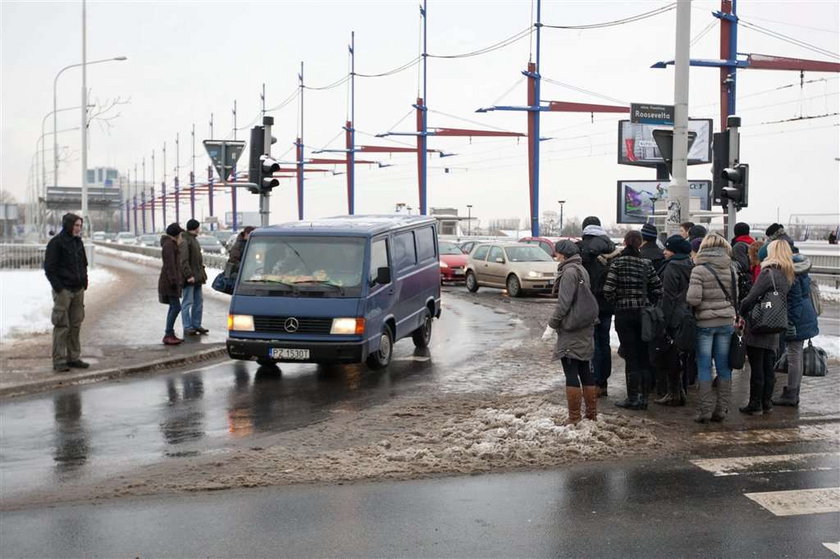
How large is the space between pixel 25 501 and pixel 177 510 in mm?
1180

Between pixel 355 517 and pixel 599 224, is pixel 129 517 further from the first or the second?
pixel 599 224

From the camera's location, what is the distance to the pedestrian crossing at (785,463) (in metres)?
5.64

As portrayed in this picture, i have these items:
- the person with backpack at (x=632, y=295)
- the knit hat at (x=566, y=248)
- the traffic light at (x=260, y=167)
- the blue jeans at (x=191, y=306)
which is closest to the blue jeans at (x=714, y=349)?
the person with backpack at (x=632, y=295)

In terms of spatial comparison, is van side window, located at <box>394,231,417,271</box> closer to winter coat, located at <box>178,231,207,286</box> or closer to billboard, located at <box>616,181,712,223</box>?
winter coat, located at <box>178,231,207,286</box>

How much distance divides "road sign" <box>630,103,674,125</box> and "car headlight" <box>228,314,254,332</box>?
6079 millimetres

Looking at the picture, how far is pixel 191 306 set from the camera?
1445 centimetres

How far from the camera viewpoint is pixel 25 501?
19.1 ft

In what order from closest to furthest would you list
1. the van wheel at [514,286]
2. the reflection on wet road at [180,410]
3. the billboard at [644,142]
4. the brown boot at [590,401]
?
1. the reflection on wet road at [180,410]
2. the brown boot at [590,401]
3. the van wheel at [514,286]
4. the billboard at [644,142]

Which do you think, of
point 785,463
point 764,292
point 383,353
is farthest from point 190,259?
point 785,463

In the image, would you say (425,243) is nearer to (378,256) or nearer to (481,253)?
(378,256)

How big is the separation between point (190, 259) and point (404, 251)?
3776 millimetres

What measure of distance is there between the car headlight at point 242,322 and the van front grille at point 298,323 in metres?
0.07

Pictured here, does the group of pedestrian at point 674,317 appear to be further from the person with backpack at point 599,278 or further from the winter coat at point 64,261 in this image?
the winter coat at point 64,261

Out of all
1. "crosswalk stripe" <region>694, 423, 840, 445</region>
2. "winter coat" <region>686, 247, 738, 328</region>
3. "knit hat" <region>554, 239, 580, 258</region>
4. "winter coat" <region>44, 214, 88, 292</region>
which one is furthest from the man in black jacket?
"crosswalk stripe" <region>694, 423, 840, 445</region>
